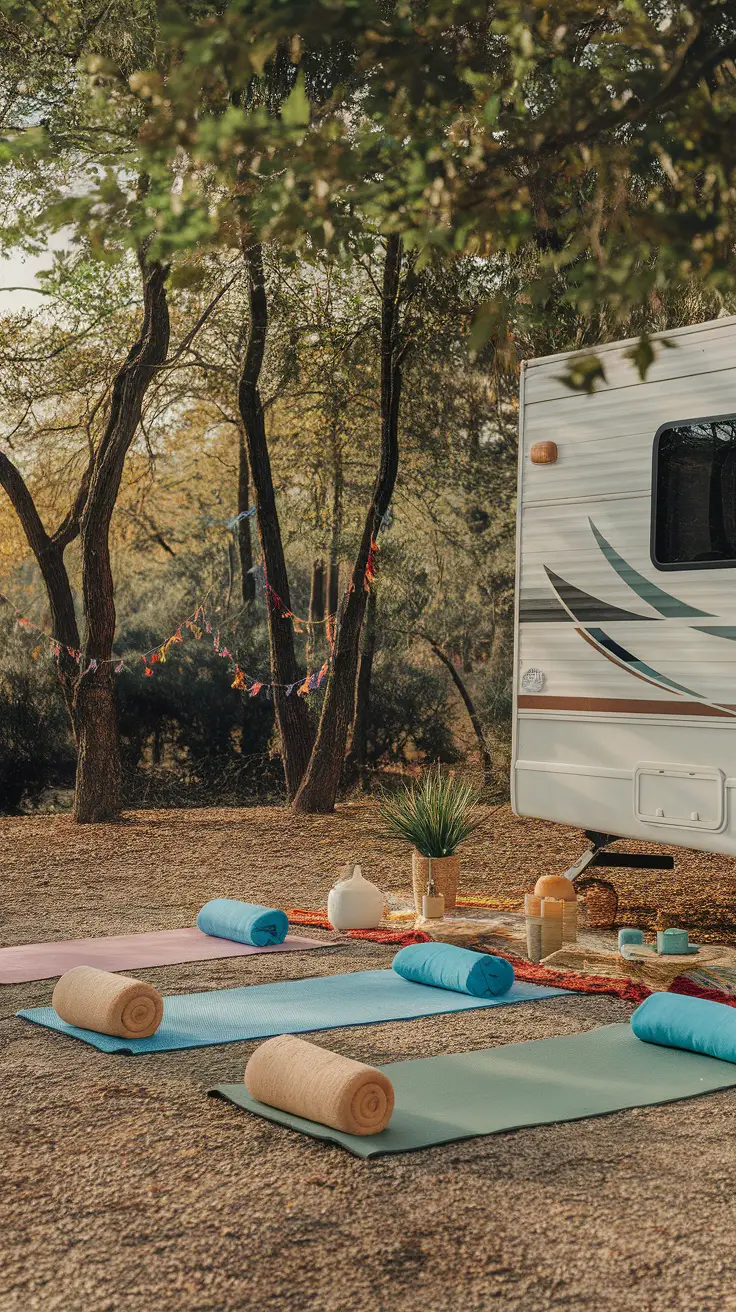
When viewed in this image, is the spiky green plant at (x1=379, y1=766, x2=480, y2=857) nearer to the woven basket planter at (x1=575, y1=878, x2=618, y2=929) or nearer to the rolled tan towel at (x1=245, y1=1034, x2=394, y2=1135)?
the woven basket planter at (x1=575, y1=878, x2=618, y2=929)

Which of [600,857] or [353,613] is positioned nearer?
[600,857]

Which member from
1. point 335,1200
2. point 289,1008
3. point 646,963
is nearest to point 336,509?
point 646,963

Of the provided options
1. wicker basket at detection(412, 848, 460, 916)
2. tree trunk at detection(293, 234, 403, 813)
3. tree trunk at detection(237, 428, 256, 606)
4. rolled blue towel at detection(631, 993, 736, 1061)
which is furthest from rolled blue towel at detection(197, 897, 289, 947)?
tree trunk at detection(237, 428, 256, 606)

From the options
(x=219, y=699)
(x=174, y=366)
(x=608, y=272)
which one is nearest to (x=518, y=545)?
(x=608, y=272)

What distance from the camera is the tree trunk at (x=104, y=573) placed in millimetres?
10805

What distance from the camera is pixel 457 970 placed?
5.24 m

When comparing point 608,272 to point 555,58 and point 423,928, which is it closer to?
point 555,58

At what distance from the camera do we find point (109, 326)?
1377cm

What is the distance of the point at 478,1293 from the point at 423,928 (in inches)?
151

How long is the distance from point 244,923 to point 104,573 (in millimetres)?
5550

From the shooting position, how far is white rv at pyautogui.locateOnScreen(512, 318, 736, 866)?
5.84m

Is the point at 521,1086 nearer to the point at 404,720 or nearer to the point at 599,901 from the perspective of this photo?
the point at 599,901

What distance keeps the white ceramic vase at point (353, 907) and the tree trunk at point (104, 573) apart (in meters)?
5.08

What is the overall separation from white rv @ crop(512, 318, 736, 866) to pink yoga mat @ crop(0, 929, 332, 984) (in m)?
1.59
